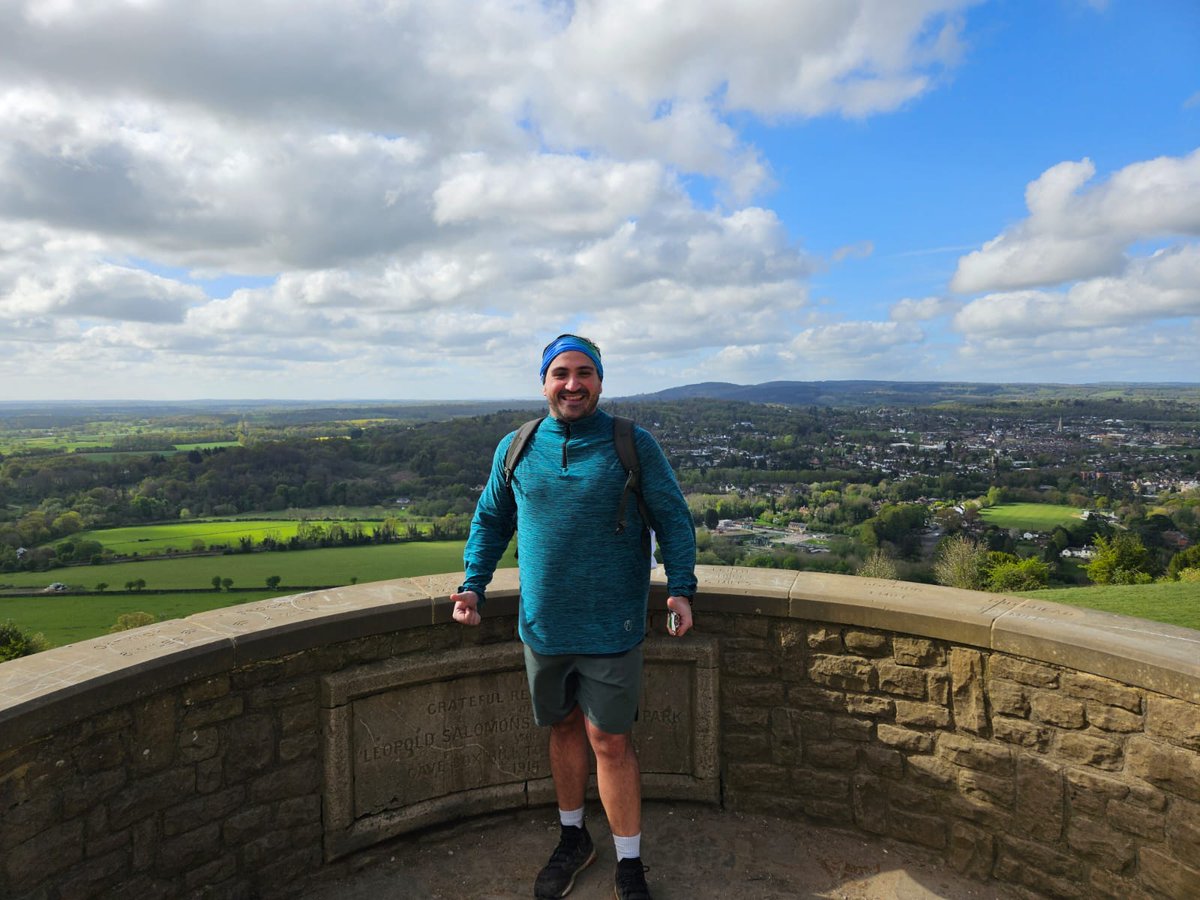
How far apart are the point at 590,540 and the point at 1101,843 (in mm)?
2121

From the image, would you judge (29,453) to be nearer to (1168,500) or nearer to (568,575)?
(568,575)

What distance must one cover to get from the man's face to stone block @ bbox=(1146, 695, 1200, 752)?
2.16m

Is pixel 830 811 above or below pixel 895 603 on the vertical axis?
below

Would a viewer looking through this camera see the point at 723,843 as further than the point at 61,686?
Yes

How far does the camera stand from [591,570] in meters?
2.61

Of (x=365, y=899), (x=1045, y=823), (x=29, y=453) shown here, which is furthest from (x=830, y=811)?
(x=29, y=453)

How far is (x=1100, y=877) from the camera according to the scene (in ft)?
8.71

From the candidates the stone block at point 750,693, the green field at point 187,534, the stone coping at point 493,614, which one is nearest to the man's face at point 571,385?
the stone coping at point 493,614

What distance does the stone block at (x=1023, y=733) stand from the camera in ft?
9.01

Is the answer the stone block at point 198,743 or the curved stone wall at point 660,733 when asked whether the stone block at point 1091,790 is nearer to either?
the curved stone wall at point 660,733

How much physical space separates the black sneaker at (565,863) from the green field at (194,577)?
1410cm

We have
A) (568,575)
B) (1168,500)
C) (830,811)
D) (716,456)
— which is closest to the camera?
(568,575)

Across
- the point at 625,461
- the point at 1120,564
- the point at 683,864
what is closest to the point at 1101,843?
the point at 683,864

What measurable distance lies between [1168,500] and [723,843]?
122 ft
